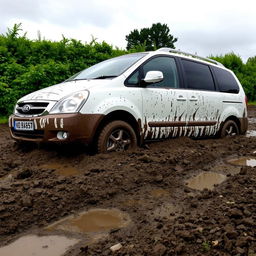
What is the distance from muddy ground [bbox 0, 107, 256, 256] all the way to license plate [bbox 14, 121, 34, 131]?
383mm

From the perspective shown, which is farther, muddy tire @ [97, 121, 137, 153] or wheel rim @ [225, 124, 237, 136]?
wheel rim @ [225, 124, 237, 136]

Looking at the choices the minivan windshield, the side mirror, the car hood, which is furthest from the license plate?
the side mirror

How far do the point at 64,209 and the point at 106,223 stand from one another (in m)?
0.47

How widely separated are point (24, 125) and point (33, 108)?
0.93 ft

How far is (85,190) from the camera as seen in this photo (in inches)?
125

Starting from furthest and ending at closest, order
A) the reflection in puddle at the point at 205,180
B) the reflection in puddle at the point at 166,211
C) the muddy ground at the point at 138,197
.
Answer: the reflection in puddle at the point at 205,180
the reflection in puddle at the point at 166,211
the muddy ground at the point at 138,197

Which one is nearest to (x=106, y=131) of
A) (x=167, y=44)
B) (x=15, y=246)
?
(x=15, y=246)

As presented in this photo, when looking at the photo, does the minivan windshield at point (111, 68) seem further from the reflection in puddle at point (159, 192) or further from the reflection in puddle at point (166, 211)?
the reflection in puddle at point (166, 211)

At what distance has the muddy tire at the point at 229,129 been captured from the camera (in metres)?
6.38

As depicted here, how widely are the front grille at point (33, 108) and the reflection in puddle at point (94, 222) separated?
182 cm

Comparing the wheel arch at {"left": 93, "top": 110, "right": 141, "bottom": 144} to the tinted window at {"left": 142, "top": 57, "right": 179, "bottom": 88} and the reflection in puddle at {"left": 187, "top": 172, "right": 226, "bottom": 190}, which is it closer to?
the tinted window at {"left": 142, "top": 57, "right": 179, "bottom": 88}

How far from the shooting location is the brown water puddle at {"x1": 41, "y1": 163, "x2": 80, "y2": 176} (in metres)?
3.79

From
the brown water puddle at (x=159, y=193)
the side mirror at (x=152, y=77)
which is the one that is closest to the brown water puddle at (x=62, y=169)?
the brown water puddle at (x=159, y=193)

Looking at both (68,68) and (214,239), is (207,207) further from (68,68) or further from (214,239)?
(68,68)
